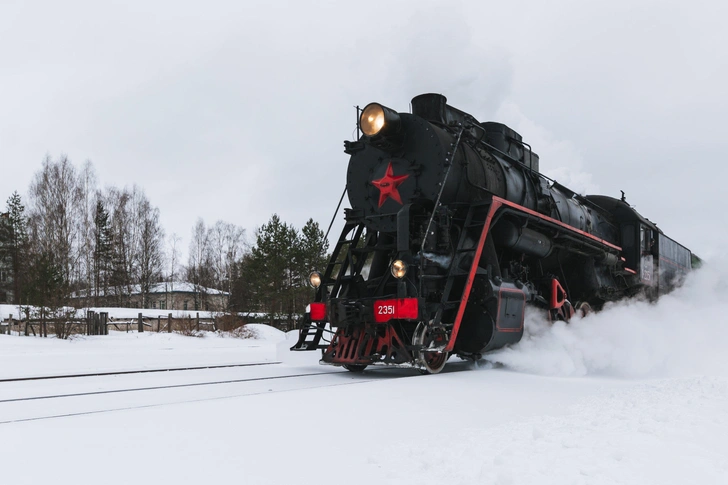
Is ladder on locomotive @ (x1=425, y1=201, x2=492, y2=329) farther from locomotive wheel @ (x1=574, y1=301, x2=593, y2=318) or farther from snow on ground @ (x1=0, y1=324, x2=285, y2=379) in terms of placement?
snow on ground @ (x1=0, y1=324, x2=285, y2=379)

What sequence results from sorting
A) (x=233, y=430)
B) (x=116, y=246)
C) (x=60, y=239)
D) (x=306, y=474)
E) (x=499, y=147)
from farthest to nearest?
1. (x=116, y=246)
2. (x=60, y=239)
3. (x=499, y=147)
4. (x=233, y=430)
5. (x=306, y=474)

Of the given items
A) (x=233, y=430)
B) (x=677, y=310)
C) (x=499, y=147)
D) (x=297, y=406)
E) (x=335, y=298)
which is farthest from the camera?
(x=677, y=310)

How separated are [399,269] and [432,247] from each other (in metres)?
0.78

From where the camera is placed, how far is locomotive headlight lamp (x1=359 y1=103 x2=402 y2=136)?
309 inches

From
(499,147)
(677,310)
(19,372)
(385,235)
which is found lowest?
(19,372)

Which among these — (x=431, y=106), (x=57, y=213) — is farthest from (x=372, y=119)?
(x=57, y=213)

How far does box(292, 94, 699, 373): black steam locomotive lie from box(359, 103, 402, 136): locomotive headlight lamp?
2cm

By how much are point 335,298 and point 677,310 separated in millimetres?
6922

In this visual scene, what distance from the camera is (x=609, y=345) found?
8.59 m

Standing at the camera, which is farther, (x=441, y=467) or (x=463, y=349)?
(x=463, y=349)

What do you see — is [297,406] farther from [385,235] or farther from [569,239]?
[569,239]

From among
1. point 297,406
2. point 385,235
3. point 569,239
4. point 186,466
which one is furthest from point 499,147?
point 186,466

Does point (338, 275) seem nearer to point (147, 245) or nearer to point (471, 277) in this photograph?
point (471, 277)

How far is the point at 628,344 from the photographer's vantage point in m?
8.66
